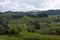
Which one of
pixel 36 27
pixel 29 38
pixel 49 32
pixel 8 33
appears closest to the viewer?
pixel 29 38

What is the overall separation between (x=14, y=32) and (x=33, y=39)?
19388mm


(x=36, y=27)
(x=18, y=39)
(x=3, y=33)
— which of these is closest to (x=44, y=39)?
(x=18, y=39)

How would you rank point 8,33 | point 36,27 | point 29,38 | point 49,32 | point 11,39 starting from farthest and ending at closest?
point 36,27 < point 49,32 < point 8,33 < point 29,38 < point 11,39

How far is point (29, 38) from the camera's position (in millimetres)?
97688

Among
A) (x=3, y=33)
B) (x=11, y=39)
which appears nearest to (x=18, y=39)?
(x=11, y=39)

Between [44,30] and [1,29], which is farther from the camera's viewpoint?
[44,30]

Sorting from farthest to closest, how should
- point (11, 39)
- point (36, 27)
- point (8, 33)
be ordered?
1. point (36, 27)
2. point (8, 33)
3. point (11, 39)

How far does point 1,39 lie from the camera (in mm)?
90312

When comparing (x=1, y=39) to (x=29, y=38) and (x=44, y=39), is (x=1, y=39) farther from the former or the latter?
(x=44, y=39)

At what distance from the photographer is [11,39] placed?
90.2 m

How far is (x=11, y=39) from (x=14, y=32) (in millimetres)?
19496

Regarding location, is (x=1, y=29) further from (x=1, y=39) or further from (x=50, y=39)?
(x=50, y=39)

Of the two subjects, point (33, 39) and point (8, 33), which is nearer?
point (33, 39)

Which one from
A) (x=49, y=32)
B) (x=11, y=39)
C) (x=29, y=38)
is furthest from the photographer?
(x=49, y=32)
